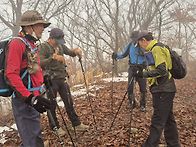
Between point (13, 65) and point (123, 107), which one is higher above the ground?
point (13, 65)

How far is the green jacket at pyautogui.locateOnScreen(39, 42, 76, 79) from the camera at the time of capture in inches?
227

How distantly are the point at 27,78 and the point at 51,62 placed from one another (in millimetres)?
2245

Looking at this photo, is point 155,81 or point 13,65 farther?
point 155,81

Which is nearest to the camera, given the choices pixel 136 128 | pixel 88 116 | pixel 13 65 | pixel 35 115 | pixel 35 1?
pixel 13 65

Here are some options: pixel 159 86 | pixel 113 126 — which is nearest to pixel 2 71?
pixel 159 86

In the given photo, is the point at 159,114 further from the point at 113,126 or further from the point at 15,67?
the point at 15,67

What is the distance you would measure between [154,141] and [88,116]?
3102 millimetres

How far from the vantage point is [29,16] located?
397 centimetres

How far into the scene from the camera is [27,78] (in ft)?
12.7

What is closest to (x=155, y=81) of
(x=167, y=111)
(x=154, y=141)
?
(x=167, y=111)

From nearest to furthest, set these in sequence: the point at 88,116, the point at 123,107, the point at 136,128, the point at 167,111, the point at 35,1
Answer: the point at 167,111
the point at 136,128
the point at 88,116
the point at 123,107
the point at 35,1

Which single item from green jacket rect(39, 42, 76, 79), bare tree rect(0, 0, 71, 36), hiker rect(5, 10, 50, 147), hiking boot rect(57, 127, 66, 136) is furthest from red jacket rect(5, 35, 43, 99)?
bare tree rect(0, 0, 71, 36)

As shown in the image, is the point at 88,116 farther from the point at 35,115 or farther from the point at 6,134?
the point at 35,115

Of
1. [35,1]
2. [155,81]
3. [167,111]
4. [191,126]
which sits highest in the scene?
[35,1]
